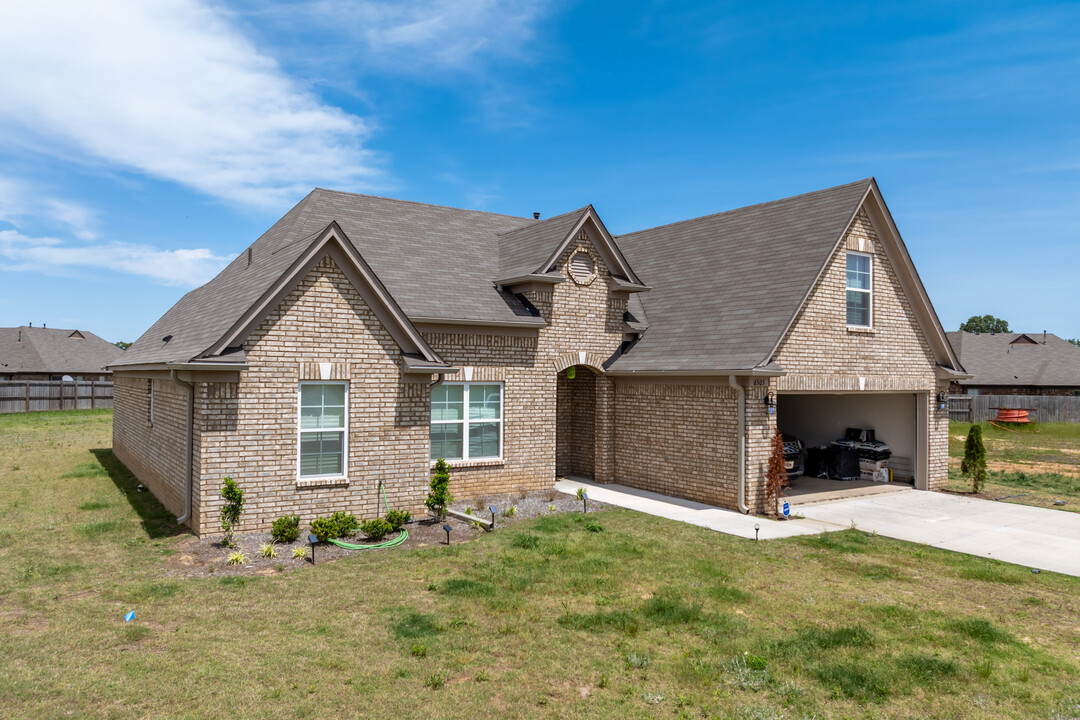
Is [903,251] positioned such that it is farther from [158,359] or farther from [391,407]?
[158,359]

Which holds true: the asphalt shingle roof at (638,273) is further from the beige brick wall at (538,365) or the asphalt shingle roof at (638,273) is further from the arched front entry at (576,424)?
the arched front entry at (576,424)

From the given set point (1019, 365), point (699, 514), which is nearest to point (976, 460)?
point (699, 514)

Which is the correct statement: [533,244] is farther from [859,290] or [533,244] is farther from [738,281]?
[859,290]

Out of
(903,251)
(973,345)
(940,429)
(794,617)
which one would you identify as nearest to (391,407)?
(794,617)

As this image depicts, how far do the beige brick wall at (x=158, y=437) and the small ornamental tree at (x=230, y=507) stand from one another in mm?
1535

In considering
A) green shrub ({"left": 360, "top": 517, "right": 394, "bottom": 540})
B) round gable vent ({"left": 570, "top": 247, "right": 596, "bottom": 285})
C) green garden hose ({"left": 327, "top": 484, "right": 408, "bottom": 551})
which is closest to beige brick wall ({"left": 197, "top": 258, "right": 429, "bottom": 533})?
green shrub ({"left": 360, "top": 517, "right": 394, "bottom": 540})

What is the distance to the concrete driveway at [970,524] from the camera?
11836 millimetres

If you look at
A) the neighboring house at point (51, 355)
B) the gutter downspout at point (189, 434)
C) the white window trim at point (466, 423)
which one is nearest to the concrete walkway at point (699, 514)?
the white window trim at point (466, 423)

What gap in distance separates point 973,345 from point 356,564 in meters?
56.2

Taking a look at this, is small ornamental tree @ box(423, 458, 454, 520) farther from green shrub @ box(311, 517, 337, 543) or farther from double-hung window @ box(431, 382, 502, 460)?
double-hung window @ box(431, 382, 502, 460)

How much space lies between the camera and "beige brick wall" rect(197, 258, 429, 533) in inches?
457

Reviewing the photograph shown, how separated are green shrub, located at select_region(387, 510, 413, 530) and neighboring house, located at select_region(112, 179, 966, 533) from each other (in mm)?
556

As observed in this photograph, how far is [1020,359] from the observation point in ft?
160

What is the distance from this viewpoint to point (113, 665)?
664 centimetres
